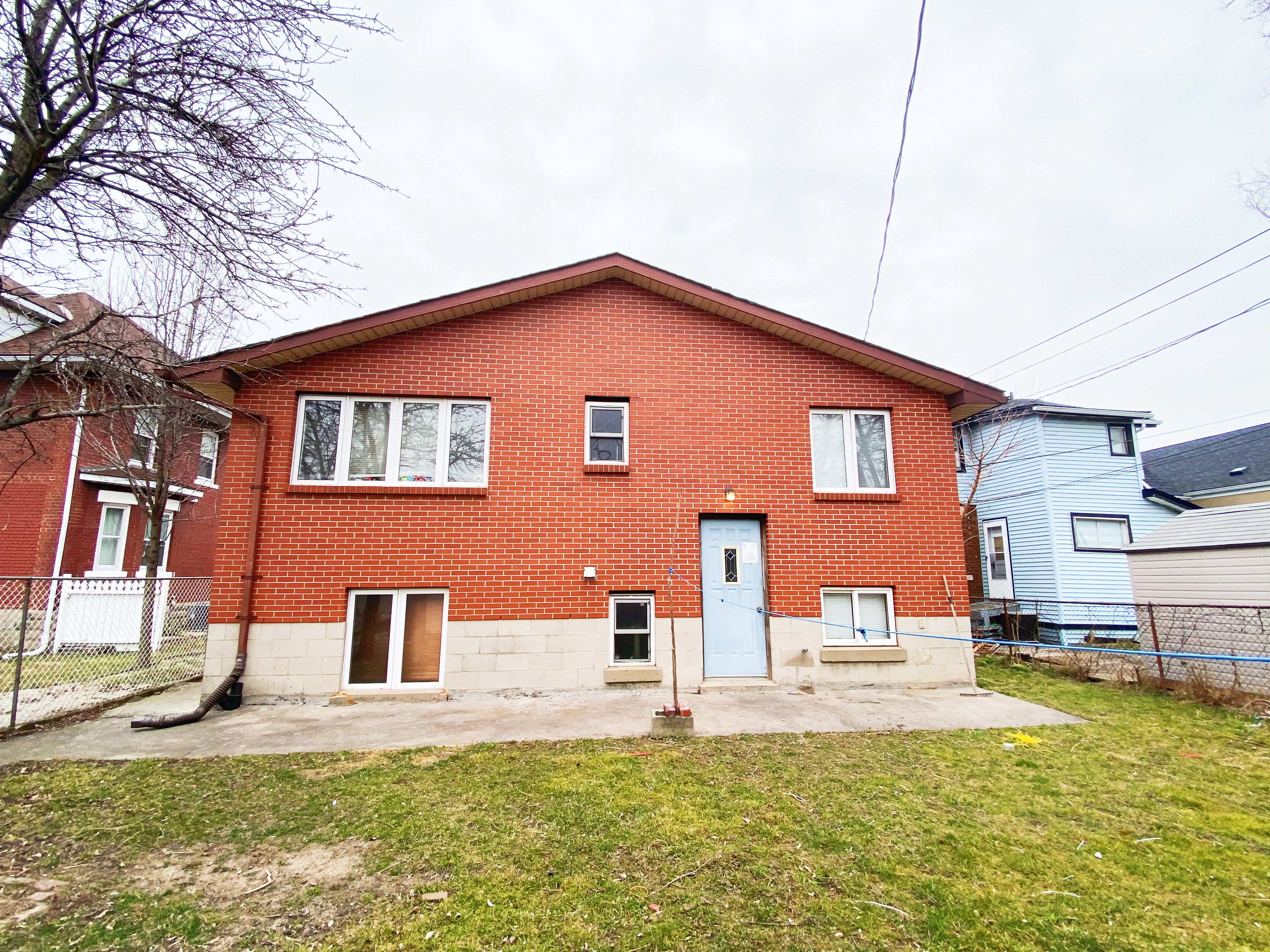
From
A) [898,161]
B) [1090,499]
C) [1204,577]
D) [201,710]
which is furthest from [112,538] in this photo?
[1090,499]

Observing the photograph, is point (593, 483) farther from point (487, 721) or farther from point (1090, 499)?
point (1090, 499)

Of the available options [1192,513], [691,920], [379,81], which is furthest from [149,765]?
[1192,513]

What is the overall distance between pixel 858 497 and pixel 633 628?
4.02 metres

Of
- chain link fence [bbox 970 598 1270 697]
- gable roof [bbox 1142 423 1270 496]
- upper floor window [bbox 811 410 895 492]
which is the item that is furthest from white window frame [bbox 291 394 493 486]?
gable roof [bbox 1142 423 1270 496]

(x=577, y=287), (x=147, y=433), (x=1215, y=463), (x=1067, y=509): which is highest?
(x=577, y=287)

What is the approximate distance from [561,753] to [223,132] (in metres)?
5.90

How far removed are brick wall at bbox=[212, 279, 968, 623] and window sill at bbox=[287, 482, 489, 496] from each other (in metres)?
0.05

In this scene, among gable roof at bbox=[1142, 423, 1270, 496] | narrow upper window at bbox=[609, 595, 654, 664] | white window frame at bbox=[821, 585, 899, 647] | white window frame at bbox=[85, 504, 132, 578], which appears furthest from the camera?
gable roof at bbox=[1142, 423, 1270, 496]

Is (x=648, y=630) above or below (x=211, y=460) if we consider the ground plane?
below

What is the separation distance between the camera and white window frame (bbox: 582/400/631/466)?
8.09 m

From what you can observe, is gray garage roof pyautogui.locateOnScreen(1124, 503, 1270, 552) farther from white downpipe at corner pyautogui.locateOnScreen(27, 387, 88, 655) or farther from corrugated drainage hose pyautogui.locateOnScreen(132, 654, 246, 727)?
white downpipe at corner pyautogui.locateOnScreen(27, 387, 88, 655)

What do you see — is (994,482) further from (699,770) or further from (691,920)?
(691,920)

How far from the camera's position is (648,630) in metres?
7.81

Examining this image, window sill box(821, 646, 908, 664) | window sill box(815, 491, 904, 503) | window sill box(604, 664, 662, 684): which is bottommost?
window sill box(604, 664, 662, 684)
